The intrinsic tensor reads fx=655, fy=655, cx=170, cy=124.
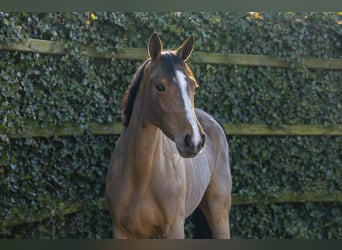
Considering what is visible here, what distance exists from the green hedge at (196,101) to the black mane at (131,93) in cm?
82

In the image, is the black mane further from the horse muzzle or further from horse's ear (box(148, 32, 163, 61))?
the horse muzzle

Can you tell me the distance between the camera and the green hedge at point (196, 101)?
4188mm

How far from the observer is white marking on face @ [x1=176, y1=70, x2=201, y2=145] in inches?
124

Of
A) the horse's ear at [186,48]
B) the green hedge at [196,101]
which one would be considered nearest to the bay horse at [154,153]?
the horse's ear at [186,48]

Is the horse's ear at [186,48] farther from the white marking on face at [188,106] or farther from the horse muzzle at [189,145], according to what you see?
the horse muzzle at [189,145]

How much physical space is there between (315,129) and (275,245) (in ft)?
7.22

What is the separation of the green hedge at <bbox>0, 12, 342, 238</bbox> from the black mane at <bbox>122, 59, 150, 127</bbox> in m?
0.82

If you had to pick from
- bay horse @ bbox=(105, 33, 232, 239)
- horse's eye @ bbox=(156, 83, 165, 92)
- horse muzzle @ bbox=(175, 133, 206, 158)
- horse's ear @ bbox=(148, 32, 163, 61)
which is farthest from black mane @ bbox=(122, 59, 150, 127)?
horse muzzle @ bbox=(175, 133, 206, 158)

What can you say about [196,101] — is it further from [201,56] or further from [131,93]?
[131,93]

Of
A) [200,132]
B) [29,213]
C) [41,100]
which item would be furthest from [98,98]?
[200,132]
